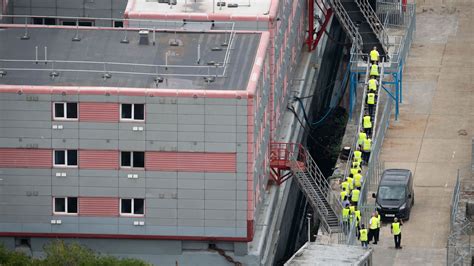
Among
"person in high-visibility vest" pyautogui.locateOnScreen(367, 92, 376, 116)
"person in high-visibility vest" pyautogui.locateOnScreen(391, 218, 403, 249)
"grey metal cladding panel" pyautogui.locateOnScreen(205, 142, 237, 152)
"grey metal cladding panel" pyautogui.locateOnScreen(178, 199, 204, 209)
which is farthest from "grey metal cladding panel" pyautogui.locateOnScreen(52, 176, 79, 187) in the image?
"person in high-visibility vest" pyautogui.locateOnScreen(367, 92, 376, 116)

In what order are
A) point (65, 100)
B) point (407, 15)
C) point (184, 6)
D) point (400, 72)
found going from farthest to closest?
1. point (407, 15)
2. point (400, 72)
3. point (184, 6)
4. point (65, 100)

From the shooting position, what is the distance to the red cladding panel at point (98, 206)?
11504cm

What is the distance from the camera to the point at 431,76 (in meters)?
139

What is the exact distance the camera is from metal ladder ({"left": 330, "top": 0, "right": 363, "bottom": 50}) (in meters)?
136

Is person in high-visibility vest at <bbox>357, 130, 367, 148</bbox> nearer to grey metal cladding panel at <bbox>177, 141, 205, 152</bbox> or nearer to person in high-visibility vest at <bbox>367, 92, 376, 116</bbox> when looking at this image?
person in high-visibility vest at <bbox>367, 92, 376, 116</bbox>

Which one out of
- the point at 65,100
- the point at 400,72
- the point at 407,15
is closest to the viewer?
the point at 65,100

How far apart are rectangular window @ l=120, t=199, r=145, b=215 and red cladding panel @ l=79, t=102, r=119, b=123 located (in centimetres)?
376

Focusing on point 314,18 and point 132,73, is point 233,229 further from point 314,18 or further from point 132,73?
Result: point 314,18

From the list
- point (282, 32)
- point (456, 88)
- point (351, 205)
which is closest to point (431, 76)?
point (456, 88)

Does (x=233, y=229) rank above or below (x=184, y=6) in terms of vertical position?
below

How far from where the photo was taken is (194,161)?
114062 mm

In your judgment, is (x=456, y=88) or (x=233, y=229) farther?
(x=456, y=88)

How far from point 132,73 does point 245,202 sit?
25.7ft

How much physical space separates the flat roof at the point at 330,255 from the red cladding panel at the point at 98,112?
10650mm
